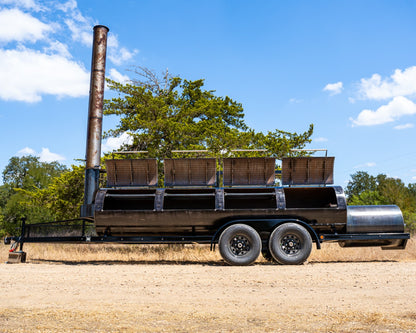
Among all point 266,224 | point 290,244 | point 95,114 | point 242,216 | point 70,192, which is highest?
point 95,114

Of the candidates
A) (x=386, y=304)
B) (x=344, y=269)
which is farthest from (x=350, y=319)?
(x=344, y=269)

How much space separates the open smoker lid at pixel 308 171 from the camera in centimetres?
1373

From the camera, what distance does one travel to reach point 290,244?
12.1 meters

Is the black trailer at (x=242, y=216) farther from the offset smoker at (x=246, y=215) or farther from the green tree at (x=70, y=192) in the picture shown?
the green tree at (x=70, y=192)

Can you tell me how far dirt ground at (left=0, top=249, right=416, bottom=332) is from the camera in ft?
15.5

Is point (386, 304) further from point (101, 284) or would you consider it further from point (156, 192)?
point (156, 192)

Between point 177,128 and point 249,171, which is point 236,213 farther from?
point 177,128

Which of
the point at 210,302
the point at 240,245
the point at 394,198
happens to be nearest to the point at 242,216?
the point at 240,245

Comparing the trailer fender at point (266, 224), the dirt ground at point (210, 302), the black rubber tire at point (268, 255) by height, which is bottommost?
the black rubber tire at point (268, 255)

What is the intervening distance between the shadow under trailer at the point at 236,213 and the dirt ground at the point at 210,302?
2.43 m

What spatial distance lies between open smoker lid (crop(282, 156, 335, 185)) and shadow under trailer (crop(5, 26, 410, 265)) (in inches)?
1.3

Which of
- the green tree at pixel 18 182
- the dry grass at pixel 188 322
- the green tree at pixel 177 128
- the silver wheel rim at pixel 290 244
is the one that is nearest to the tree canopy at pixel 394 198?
the green tree at pixel 177 128

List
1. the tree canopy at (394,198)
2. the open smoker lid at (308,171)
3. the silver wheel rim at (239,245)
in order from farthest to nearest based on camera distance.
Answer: the tree canopy at (394,198), the open smoker lid at (308,171), the silver wheel rim at (239,245)

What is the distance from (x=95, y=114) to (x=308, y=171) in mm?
8477
